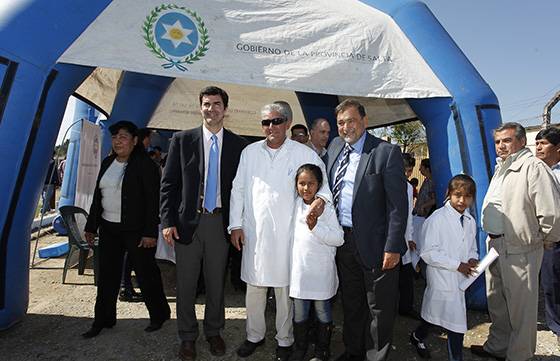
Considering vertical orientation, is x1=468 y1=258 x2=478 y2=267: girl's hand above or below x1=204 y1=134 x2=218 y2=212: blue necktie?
below

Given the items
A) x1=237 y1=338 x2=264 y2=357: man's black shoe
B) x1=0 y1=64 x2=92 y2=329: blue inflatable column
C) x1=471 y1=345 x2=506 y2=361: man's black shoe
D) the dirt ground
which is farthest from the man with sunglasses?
x1=0 y1=64 x2=92 y2=329: blue inflatable column

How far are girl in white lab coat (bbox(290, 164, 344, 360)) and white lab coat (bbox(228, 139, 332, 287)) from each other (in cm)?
10

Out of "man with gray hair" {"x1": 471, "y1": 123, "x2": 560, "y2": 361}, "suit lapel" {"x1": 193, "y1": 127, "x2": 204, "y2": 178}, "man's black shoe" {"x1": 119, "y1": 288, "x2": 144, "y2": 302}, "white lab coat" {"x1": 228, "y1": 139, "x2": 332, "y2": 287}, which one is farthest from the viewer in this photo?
"man's black shoe" {"x1": 119, "y1": 288, "x2": 144, "y2": 302}

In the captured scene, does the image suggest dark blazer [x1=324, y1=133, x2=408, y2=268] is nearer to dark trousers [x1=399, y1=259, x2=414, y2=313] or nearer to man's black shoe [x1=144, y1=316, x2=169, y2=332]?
dark trousers [x1=399, y1=259, x2=414, y2=313]

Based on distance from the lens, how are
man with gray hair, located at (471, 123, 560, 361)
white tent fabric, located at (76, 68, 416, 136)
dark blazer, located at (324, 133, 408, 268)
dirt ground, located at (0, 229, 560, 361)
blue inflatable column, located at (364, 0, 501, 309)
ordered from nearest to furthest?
dark blazer, located at (324, 133, 408, 268)
man with gray hair, located at (471, 123, 560, 361)
dirt ground, located at (0, 229, 560, 361)
blue inflatable column, located at (364, 0, 501, 309)
white tent fabric, located at (76, 68, 416, 136)

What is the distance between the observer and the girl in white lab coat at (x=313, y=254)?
2.86 metres

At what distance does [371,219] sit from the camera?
2822 millimetres

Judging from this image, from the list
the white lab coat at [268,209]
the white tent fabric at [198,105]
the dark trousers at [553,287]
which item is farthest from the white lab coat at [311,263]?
the white tent fabric at [198,105]

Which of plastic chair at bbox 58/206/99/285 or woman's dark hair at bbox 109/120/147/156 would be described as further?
plastic chair at bbox 58/206/99/285

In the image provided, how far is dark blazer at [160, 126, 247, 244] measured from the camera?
311cm

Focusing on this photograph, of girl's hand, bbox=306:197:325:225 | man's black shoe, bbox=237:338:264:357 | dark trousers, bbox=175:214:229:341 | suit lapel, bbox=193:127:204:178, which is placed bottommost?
man's black shoe, bbox=237:338:264:357

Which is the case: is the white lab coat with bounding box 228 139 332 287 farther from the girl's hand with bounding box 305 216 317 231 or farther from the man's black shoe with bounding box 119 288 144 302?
the man's black shoe with bounding box 119 288 144 302

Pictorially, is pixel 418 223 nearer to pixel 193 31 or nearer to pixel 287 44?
pixel 287 44

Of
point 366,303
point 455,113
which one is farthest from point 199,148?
point 455,113
